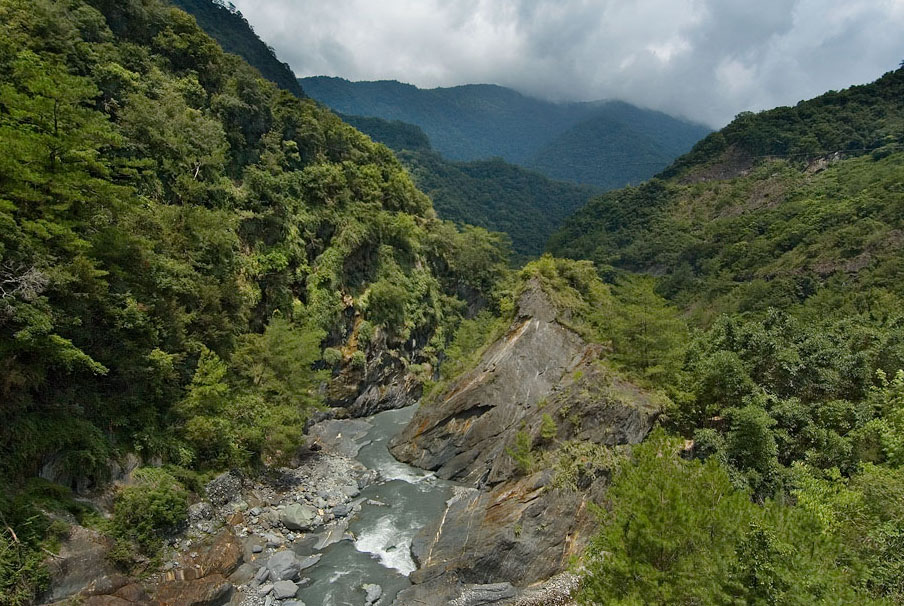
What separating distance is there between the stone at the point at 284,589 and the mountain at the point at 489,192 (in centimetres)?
10132

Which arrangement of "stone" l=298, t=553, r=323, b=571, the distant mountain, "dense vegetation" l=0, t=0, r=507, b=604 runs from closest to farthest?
1. "dense vegetation" l=0, t=0, r=507, b=604
2. "stone" l=298, t=553, r=323, b=571
3. the distant mountain

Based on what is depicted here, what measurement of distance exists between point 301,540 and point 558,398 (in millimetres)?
15242

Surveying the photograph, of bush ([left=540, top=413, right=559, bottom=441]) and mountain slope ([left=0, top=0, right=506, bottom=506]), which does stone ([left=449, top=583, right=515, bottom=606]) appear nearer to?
bush ([left=540, top=413, right=559, bottom=441])

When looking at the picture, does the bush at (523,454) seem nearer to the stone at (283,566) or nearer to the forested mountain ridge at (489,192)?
the stone at (283,566)

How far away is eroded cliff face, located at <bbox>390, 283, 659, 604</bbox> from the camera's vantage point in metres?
18.8

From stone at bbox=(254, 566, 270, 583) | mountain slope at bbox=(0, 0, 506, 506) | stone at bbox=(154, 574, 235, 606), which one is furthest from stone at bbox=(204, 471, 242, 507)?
stone at bbox=(154, 574, 235, 606)

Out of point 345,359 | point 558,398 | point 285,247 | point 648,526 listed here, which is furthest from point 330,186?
point 648,526

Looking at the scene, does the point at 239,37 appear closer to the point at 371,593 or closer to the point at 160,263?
the point at 160,263

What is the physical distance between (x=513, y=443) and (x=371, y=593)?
11.7 meters

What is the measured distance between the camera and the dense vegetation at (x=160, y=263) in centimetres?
1588

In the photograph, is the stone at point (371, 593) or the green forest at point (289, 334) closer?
the green forest at point (289, 334)

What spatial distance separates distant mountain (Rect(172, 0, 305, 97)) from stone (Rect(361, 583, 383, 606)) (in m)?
84.6

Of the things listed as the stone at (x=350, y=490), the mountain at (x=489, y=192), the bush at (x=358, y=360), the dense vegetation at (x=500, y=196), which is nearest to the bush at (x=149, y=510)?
the stone at (x=350, y=490)

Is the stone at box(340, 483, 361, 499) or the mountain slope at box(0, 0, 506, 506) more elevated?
the mountain slope at box(0, 0, 506, 506)
